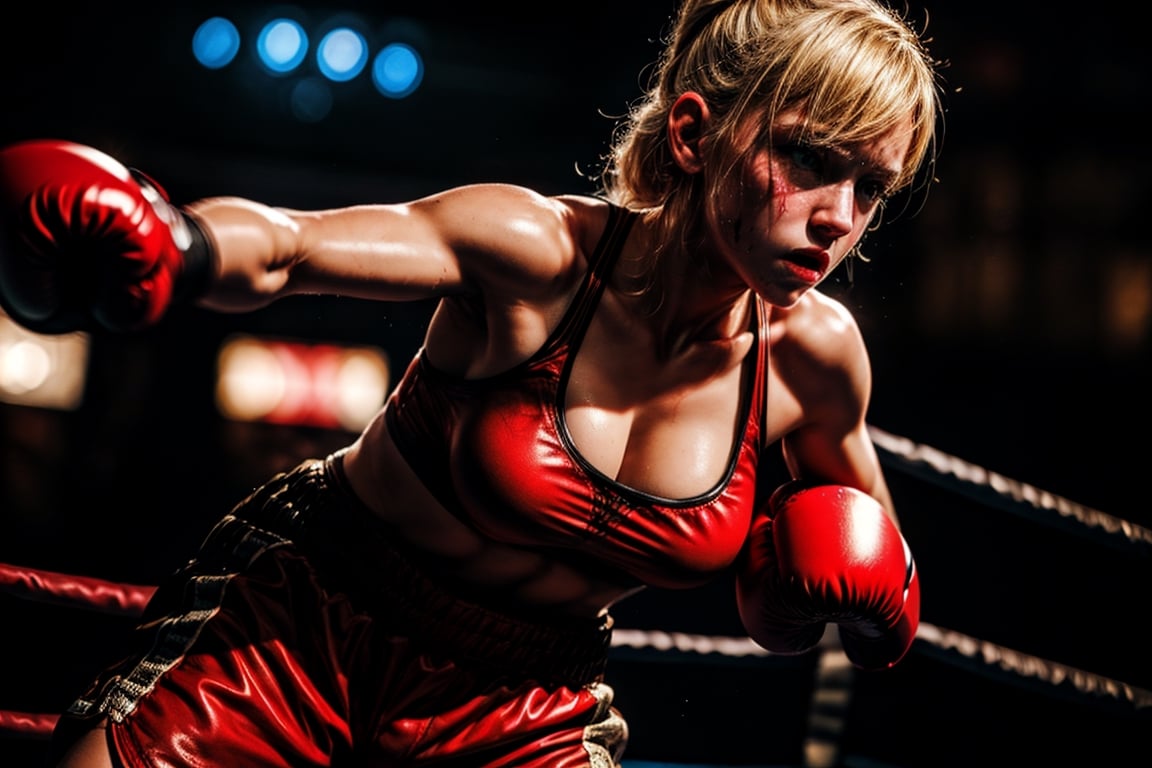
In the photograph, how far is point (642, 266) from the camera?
1295 millimetres

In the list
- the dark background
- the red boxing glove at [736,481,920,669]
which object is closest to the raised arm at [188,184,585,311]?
the red boxing glove at [736,481,920,669]

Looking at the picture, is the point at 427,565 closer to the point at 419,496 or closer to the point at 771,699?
the point at 419,496

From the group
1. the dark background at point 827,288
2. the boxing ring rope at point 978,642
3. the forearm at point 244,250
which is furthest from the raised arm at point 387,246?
the dark background at point 827,288

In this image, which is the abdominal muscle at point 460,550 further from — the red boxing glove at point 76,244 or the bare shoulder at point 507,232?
the red boxing glove at point 76,244

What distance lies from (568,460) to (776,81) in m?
0.47

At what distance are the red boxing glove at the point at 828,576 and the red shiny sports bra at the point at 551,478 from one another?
10 cm

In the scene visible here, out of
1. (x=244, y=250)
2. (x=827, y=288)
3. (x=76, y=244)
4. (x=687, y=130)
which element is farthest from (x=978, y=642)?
(x=827, y=288)

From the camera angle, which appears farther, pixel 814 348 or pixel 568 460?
pixel 814 348

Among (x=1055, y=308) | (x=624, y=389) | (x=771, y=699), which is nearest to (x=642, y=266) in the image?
(x=624, y=389)

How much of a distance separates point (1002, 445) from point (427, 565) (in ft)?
14.1

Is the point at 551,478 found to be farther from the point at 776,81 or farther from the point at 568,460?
the point at 776,81

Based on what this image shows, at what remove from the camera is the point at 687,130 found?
1276 mm

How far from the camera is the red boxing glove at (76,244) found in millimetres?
815

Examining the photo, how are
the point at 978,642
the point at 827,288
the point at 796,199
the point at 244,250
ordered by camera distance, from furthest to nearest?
1. the point at 827,288
2. the point at 978,642
3. the point at 796,199
4. the point at 244,250
